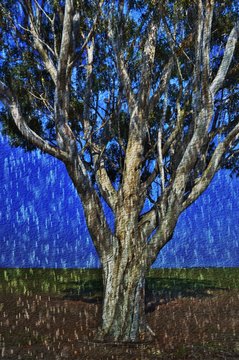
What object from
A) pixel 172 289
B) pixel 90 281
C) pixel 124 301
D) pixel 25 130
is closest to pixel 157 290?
pixel 172 289

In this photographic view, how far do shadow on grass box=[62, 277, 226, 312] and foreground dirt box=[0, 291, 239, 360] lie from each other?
0.28 meters

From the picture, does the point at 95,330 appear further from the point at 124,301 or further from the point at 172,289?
the point at 172,289

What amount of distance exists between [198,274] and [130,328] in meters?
11.2

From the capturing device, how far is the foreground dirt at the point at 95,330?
8.95 m

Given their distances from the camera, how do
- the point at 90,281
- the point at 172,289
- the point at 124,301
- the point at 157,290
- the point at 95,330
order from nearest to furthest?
1. the point at 124,301
2. the point at 95,330
3. the point at 157,290
4. the point at 172,289
5. the point at 90,281

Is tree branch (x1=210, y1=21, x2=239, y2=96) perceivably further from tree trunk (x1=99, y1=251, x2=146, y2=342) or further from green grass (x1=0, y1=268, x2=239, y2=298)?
green grass (x1=0, y1=268, x2=239, y2=298)

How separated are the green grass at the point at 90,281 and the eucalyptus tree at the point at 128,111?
361 centimetres

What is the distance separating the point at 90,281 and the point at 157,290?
7.91 feet

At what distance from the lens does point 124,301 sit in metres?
9.77

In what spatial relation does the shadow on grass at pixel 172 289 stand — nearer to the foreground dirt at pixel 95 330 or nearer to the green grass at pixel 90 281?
the green grass at pixel 90 281

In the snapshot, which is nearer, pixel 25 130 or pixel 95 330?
pixel 25 130

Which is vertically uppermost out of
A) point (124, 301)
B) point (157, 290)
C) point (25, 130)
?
point (25, 130)

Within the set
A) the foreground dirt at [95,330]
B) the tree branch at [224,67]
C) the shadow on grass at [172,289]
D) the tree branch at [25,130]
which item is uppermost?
the tree branch at [224,67]

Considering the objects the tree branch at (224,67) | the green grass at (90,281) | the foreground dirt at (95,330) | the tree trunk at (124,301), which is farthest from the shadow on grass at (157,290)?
the tree branch at (224,67)
